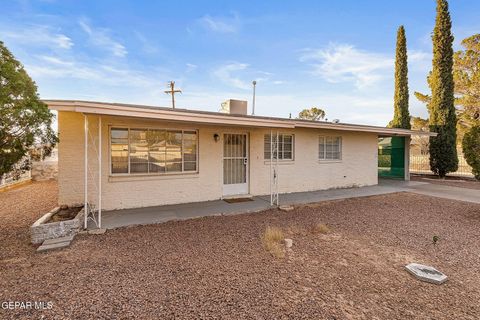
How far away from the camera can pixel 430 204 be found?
23.7 feet

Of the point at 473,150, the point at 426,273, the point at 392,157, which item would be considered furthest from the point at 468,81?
the point at 426,273

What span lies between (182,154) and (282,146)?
3729mm

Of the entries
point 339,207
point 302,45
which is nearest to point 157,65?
point 302,45

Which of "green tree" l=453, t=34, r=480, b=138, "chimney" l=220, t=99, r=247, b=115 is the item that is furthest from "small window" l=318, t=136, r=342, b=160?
"green tree" l=453, t=34, r=480, b=138

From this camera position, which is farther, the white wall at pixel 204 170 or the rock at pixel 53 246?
the white wall at pixel 204 170

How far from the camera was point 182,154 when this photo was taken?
6844mm

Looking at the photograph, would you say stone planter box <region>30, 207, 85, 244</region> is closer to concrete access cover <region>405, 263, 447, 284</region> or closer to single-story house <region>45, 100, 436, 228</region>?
single-story house <region>45, 100, 436, 228</region>

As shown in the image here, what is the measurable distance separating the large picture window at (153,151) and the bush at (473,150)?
26.0ft

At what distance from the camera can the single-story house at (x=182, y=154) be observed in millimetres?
5570

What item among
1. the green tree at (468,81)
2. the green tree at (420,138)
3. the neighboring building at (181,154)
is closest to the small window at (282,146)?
the neighboring building at (181,154)

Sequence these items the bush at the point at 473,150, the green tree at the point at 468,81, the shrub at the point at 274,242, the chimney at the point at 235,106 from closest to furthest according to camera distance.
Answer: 1. the shrub at the point at 274,242
2. the bush at the point at 473,150
3. the chimney at the point at 235,106
4. the green tree at the point at 468,81

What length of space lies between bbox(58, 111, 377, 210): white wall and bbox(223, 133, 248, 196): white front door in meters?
0.21

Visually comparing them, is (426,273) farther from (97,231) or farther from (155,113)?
(97,231)

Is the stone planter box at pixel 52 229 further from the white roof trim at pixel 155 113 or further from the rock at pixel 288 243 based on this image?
the rock at pixel 288 243
